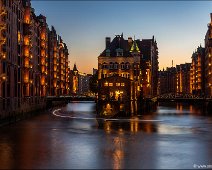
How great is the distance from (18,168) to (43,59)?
393ft

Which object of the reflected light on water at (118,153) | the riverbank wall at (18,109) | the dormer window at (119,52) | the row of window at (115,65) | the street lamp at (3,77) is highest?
the dormer window at (119,52)

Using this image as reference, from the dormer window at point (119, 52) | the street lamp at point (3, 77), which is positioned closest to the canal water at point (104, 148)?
the street lamp at point (3, 77)

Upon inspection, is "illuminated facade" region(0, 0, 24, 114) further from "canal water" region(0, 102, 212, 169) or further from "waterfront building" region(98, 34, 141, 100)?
A: "waterfront building" region(98, 34, 141, 100)

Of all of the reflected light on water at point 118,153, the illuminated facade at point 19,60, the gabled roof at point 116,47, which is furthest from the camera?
the gabled roof at point 116,47

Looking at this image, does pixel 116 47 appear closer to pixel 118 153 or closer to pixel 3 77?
pixel 3 77

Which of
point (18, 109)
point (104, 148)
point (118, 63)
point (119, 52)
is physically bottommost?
point (104, 148)

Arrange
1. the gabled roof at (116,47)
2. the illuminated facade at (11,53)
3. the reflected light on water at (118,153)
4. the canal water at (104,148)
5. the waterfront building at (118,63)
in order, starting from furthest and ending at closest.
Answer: the gabled roof at (116,47)
the waterfront building at (118,63)
the illuminated facade at (11,53)
the canal water at (104,148)
the reflected light on water at (118,153)

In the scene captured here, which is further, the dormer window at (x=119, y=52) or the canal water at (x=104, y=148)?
the dormer window at (x=119, y=52)

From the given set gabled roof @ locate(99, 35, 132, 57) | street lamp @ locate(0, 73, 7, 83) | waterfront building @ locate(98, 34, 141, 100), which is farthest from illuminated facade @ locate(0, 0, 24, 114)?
gabled roof @ locate(99, 35, 132, 57)

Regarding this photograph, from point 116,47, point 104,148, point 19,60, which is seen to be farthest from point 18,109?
point 116,47

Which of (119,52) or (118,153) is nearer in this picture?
(118,153)

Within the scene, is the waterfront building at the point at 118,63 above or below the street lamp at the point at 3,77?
above

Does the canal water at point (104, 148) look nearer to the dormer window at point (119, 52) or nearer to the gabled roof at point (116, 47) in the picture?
the dormer window at point (119, 52)

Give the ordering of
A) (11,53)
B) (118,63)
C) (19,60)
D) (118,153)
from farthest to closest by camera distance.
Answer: (118,63) → (19,60) → (11,53) → (118,153)
